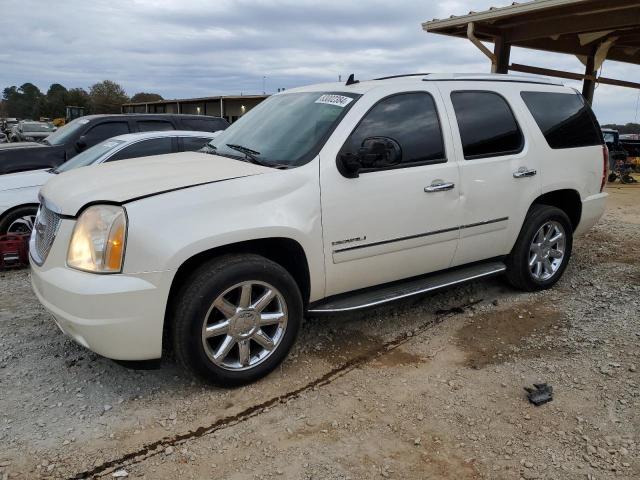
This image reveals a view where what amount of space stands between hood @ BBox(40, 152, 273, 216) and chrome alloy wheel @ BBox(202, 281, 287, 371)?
72 centimetres

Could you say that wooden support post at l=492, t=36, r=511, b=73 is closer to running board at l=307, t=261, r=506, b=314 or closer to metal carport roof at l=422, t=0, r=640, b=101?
metal carport roof at l=422, t=0, r=640, b=101

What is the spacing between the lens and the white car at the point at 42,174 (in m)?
6.19

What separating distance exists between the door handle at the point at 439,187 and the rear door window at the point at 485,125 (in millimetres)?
316

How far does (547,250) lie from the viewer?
505cm

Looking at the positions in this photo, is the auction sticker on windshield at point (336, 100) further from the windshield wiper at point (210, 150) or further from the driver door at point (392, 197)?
the windshield wiper at point (210, 150)

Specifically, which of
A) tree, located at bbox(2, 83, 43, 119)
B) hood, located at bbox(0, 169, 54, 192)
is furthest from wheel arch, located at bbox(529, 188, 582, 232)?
tree, located at bbox(2, 83, 43, 119)

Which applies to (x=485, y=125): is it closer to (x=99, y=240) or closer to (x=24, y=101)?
(x=99, y=240)

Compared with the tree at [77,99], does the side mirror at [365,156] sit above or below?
below

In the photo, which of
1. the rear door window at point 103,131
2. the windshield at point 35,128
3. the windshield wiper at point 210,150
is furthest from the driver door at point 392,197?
the windshield at point 35,128

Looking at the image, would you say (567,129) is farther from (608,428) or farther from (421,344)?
(608,428)

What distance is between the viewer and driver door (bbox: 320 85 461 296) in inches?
137

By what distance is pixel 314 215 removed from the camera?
3367mm

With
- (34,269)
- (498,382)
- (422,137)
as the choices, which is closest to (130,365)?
(34,269)

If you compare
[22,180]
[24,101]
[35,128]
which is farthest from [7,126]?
[24,101]
